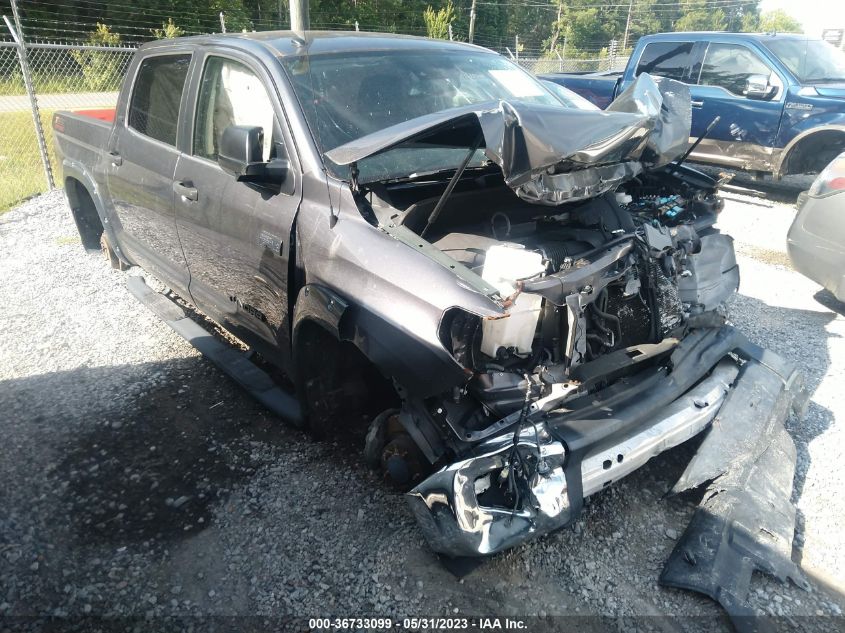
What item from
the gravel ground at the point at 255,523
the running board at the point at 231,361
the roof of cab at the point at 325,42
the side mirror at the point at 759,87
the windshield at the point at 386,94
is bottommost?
the gravel ground at the point at 255,523

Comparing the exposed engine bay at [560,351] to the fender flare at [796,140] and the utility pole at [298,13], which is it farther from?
the utility pole at [298,13]

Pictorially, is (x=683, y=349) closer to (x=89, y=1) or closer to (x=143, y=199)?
(x=143, y=199)

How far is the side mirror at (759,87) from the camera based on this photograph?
773 cm

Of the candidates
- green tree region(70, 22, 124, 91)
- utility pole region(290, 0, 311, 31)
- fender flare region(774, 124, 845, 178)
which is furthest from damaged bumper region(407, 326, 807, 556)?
green tree region(70, 22, 124, 91)

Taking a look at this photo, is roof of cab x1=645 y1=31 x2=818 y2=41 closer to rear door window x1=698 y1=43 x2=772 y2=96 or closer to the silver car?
rear door window x1=698 y1=43 x2=772 y2=96

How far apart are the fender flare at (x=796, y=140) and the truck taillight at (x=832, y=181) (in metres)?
3.37

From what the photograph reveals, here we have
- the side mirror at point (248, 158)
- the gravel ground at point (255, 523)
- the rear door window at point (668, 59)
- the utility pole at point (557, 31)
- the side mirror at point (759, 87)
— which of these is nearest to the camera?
the gravel ground at point (255, 523)

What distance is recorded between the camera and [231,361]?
12.3 ft

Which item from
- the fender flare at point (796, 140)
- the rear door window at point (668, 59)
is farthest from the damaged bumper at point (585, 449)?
the rear door window at point (668, 59)

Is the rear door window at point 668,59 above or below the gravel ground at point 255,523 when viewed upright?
above

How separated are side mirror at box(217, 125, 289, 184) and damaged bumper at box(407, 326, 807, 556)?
5.22 ft

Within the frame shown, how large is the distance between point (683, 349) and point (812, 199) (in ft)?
8.56

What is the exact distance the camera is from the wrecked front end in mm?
2236

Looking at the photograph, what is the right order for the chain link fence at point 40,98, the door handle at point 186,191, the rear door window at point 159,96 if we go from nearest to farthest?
the door handle at point 186,191 < the rear door window at point 159,96 < the chain link fence at point 40,98
